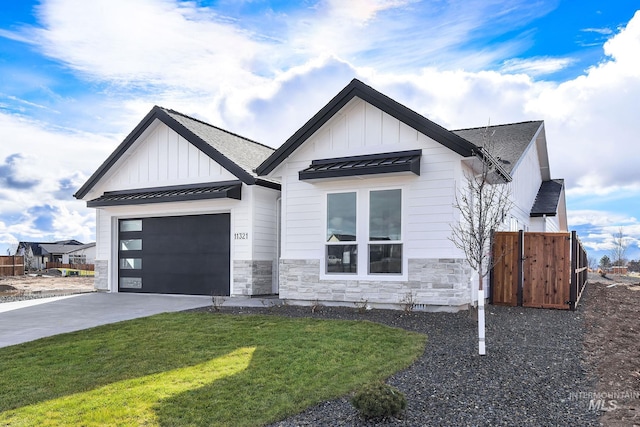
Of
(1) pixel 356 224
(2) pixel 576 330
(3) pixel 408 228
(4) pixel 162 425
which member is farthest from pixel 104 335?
(2) pixel 576 330

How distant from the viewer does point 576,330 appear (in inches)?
335

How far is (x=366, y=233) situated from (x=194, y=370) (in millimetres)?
5536

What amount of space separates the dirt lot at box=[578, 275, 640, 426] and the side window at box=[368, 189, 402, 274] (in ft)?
13.2

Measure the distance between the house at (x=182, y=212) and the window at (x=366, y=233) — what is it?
2.94 metres

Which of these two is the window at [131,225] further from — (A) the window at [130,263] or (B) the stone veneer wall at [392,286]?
(B) the stone veneer wall at [392,286]

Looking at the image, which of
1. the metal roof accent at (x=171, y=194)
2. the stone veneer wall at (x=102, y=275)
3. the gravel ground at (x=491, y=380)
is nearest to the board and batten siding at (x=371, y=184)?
the metal roof accent at (x=171, y=194)

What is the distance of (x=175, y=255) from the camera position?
47.9 ft

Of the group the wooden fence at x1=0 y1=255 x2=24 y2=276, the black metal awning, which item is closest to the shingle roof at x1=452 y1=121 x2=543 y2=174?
the black metal awning

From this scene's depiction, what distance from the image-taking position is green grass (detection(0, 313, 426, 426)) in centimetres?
497

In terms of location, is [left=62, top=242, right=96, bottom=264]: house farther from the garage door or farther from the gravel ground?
the gravel ground

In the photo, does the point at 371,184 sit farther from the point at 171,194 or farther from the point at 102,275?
the point at 102,275

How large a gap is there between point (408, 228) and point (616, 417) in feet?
20.3

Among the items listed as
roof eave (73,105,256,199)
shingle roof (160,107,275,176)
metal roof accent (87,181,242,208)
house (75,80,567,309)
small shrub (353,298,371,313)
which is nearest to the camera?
house (75,80,567,309)

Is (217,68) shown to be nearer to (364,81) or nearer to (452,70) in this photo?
(364,81)
